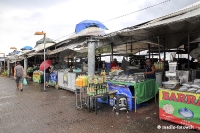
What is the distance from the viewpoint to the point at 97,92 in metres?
5.74

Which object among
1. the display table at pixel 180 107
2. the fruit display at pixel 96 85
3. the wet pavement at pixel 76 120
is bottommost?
the wet pavement at pixel 76 120

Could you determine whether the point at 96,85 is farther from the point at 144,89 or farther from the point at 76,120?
the point at 144,89

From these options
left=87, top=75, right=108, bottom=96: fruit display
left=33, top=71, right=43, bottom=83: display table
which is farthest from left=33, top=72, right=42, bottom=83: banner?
left=87, top=75, right=108, bottom=96: fruit display

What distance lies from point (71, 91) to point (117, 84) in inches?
182

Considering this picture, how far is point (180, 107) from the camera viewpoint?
4.36 meters

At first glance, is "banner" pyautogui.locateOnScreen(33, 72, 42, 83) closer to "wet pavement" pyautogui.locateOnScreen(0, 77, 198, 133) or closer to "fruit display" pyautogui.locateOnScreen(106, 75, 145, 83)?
"wet pavement" pyautogui.locateOnScreen(0, 77, 198, 133)

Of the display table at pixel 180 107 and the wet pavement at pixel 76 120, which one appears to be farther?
the wet pavement at pixel 76 120

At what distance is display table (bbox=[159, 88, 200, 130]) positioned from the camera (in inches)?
161

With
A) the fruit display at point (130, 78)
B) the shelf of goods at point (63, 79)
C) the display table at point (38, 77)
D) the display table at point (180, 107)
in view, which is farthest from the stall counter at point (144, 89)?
the display table at point (38, 77)

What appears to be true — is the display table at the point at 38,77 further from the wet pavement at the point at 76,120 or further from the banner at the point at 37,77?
the wet pavement at the point at 76,120

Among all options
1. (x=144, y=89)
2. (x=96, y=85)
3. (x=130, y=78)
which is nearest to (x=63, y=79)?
(x=96, y=85)

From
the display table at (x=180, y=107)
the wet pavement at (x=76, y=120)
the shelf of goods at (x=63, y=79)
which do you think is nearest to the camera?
the display table at (x=180, y=107)

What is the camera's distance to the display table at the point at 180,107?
13.4 feet

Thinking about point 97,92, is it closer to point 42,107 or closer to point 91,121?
point 91,121
